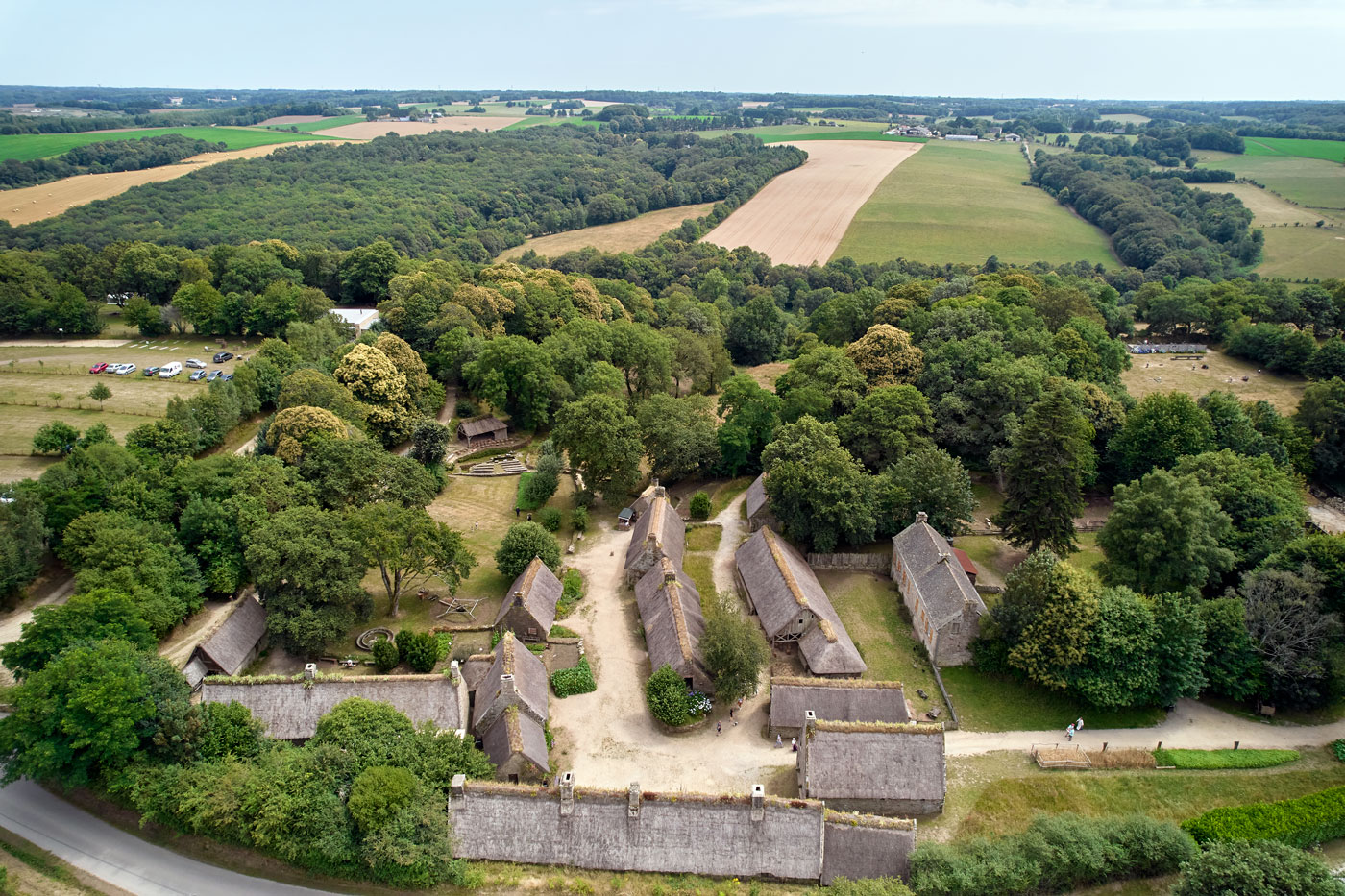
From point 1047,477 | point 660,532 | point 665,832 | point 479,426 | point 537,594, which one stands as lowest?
point 479,426

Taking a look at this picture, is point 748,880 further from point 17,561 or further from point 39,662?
point 17,561

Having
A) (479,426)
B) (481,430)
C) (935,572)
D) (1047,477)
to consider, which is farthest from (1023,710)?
(479,426)

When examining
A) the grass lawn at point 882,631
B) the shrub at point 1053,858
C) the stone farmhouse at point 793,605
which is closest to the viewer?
the shrub at point 1053,858

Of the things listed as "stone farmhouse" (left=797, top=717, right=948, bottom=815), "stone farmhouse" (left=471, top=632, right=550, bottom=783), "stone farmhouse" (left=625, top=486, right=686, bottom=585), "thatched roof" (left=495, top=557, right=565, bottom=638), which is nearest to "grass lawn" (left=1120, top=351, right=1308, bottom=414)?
"stone farmhouse" (left=625, top=486, right=686, bottom=585)

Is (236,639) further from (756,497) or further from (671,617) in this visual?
(756,497)

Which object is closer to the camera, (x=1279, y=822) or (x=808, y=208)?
(x=1279, y=822)

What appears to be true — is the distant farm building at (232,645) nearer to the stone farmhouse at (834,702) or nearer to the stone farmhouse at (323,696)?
the stone farmhouse at (323,696)

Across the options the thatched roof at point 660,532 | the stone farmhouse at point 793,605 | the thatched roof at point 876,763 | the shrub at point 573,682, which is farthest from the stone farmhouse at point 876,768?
the thatched roof at point 660,532
